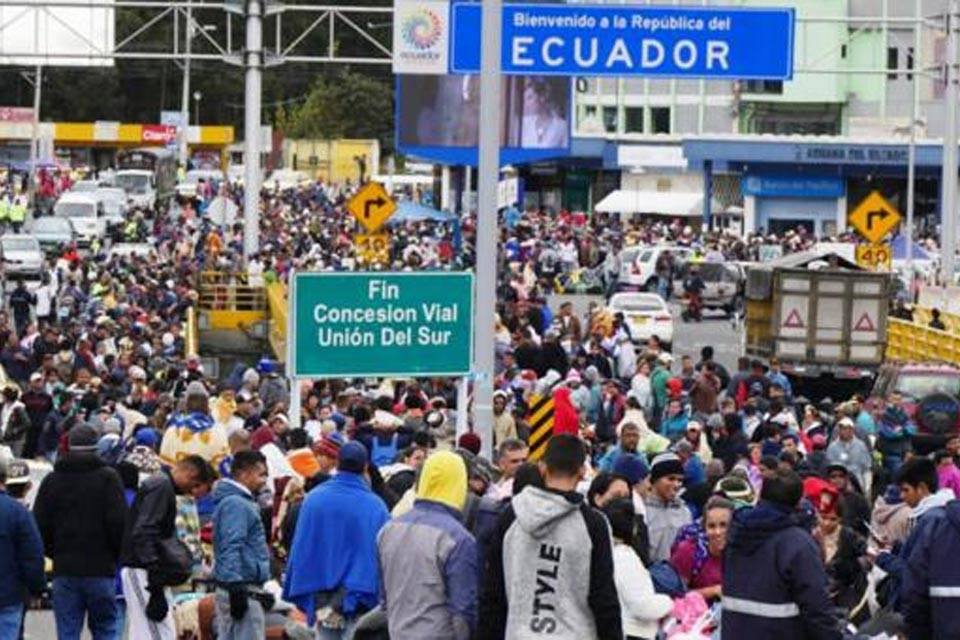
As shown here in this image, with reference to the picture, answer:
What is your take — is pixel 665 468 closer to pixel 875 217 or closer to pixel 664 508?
pixel 664 508

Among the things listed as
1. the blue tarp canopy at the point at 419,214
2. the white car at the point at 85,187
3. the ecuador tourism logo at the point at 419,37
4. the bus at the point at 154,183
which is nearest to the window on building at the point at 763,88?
the bus at the point at 154,183

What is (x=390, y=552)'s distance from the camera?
37.6 ft

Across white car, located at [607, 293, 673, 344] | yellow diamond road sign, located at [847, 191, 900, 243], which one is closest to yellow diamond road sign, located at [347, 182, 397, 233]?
white car, located at [607, 293, 673, 344]

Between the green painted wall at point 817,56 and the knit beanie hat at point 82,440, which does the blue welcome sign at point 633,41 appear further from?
the green painted wall at point 817,56

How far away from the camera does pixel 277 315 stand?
43.6 meters

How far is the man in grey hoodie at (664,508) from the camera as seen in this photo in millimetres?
14930

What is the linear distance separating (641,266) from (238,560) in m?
49.6

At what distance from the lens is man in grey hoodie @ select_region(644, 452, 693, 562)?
1493cm

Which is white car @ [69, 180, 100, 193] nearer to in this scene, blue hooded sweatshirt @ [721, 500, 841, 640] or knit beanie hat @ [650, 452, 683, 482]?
knit beanie hat @ [650, 452, 683, 482]

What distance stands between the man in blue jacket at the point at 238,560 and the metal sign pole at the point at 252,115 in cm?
3207

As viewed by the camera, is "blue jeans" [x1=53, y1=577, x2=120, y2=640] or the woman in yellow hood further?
"blue jeans" [x1=53, y1=577, x2=120, y2=640]

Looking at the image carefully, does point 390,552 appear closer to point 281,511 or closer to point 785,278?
point 281,511

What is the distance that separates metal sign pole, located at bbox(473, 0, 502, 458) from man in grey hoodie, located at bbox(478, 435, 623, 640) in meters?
6.78

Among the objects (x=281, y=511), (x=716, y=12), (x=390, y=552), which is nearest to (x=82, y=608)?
(x=281, y=511)
